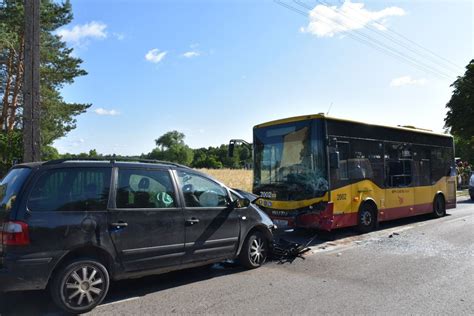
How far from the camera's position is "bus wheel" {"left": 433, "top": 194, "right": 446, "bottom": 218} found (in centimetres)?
1328

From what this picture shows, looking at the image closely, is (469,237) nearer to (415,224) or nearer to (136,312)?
(415,224)

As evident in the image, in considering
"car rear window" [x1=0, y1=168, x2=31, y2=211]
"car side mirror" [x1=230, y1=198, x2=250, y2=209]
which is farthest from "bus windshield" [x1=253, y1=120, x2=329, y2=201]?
"car rear window" [x1=0, y1=168, x2=31, y2=211]

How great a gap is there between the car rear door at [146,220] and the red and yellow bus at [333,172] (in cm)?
421

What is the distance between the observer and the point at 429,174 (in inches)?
508

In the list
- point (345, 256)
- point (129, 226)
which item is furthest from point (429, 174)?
point (129, 226)

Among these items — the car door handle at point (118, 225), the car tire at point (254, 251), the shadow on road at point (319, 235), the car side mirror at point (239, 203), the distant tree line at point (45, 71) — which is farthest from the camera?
the distant tree line at point (45, 71)

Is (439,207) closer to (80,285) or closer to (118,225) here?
(118,225)

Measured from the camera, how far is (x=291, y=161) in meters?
9.38

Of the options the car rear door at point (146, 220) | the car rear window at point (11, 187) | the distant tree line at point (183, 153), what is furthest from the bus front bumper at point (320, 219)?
the distant tree line at point (183, 153)

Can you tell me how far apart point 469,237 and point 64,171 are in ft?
31.4

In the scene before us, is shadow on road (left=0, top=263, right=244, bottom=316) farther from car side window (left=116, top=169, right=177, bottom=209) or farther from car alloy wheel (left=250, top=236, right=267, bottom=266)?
car side window (left=116, top=169, right=177, bottom=209)

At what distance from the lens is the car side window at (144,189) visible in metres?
5.21

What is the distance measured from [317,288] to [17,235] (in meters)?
3.92

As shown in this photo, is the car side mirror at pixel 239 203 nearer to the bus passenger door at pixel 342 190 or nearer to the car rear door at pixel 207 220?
the car rear door at pixel 207 220
